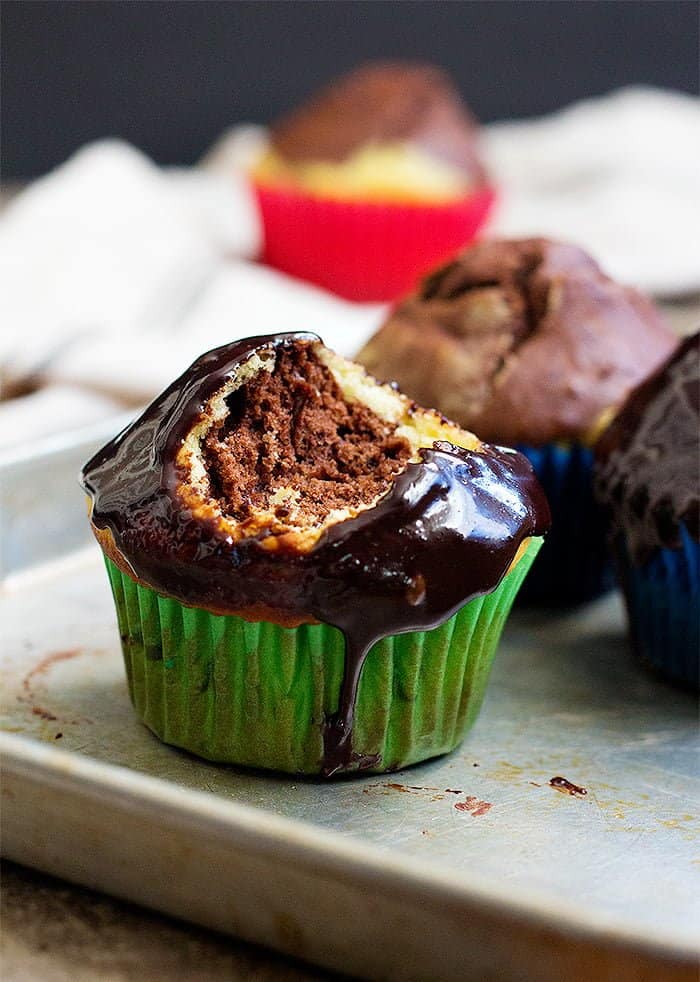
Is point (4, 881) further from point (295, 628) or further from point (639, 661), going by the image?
point (639, 661)

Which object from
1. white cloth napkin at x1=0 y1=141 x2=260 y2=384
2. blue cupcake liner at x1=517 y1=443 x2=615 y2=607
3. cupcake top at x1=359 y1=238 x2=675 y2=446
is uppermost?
cupcake top at x1=359 y1=238 x2=675 y2=446

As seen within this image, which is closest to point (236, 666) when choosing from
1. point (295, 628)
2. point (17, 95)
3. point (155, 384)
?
point (295, 628)

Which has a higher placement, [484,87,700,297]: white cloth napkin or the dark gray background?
the dark gray background

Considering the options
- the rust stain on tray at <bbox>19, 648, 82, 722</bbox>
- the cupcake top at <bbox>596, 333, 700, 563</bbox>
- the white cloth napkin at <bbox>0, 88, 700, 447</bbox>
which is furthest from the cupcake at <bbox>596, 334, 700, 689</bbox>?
the white cloth napkin at <bbox>0, 88, 700, 447</bbox>

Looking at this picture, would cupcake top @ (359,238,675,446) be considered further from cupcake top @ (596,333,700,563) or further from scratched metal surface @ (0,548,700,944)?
scratched metal surface @ (0,548,700,944)

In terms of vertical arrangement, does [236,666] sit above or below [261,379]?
below

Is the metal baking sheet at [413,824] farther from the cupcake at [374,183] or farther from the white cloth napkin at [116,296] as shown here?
the cupcake at [374,183]

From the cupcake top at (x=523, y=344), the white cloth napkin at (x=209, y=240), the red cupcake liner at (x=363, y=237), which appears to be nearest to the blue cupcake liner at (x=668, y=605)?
the cupcake top at (x=523, y=344)
